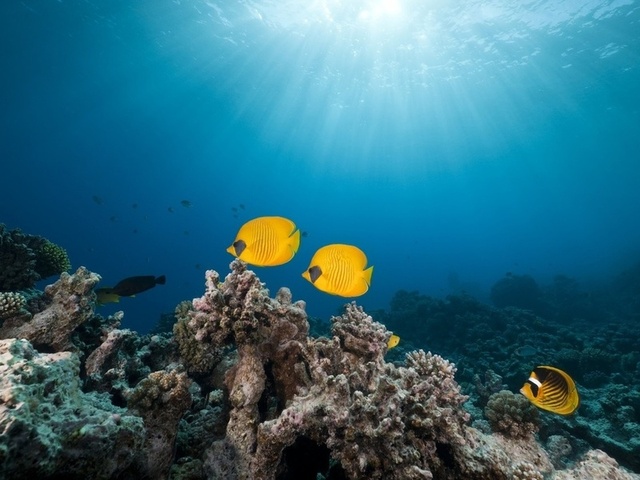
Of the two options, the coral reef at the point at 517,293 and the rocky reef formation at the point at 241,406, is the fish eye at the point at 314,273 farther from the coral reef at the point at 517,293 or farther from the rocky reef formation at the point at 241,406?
the coral reef at the point at 517,293

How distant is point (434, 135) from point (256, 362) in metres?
72.3

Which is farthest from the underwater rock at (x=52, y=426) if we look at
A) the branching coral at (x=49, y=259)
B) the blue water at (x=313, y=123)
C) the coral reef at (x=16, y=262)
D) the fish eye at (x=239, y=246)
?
the blue water at (x=313, y=123)

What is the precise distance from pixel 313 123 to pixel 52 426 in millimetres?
65320

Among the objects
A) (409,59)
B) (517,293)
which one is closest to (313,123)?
(409,59)

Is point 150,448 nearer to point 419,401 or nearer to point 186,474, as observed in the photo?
point 186,474

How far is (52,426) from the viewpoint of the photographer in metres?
1.50

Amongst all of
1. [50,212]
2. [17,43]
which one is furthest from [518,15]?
[50,212]

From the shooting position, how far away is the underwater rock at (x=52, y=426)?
50.9 inches

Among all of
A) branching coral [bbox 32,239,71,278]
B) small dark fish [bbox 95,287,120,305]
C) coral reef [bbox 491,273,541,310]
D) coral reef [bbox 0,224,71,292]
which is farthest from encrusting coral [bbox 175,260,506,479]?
coral reef [bbox 491,273,541,310]

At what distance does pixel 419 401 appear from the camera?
2582 mm

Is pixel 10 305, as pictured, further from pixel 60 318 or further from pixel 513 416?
pixel 513 416

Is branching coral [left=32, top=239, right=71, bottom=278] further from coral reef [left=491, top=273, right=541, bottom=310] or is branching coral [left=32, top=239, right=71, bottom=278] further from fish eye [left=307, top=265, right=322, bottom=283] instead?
coral reef [left=491, top=273, right=541, bottom=310]

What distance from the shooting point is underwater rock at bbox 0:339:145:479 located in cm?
129

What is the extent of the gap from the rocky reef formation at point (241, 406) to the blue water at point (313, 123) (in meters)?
17.6
